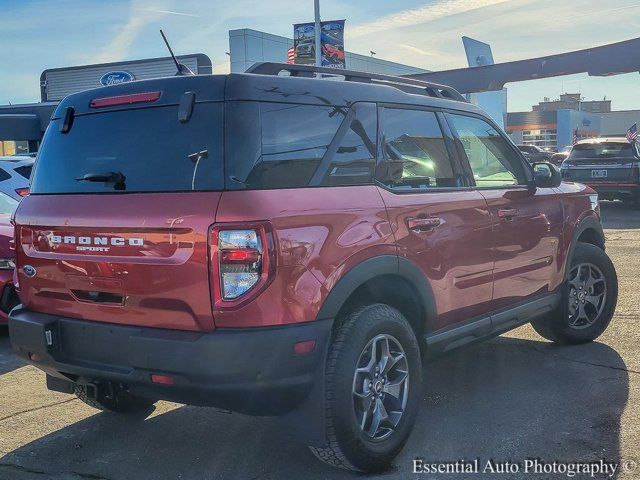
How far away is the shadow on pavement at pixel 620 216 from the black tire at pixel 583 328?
328 inches

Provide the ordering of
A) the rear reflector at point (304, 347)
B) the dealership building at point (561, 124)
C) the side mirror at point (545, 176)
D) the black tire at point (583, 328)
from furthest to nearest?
the dealership building at point (561, 124) < the black tire at point (583, 328) < the side mirror at point (545, 176) < the rear reflector at point (304, 347)

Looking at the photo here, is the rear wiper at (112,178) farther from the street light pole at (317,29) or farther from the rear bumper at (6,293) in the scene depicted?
the street light pole at (317,29)

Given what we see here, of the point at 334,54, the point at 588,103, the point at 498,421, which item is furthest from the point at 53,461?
the point at 588,103

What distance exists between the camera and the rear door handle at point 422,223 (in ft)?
11.9

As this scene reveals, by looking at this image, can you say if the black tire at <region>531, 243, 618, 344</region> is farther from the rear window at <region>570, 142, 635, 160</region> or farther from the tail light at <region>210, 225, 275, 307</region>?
the rear window at <region>570, 142, 635, 160</region>

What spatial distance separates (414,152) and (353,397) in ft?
4.95

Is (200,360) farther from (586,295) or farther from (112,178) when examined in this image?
(586,295)

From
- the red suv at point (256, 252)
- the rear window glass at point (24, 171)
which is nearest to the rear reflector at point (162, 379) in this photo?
the red suv at point (256, 252)

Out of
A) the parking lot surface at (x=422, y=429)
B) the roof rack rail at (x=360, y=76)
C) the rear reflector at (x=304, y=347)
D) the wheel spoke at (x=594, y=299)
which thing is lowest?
the parking lot surface at (x=422, y=429)

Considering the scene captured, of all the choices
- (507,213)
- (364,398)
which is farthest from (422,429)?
(507,213)

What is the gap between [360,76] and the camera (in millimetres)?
3961

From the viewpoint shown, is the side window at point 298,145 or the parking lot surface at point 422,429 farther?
the parking lot surface at point 422,429

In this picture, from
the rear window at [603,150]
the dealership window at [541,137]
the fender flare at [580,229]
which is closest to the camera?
the fender flare at [580,229]

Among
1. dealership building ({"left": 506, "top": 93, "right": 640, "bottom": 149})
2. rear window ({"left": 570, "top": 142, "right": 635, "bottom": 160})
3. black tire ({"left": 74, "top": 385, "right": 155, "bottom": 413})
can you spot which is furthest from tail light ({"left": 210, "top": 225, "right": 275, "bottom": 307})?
dealership building ({"left": 506, "top": 93, "right": 640, "bottom": 149})
